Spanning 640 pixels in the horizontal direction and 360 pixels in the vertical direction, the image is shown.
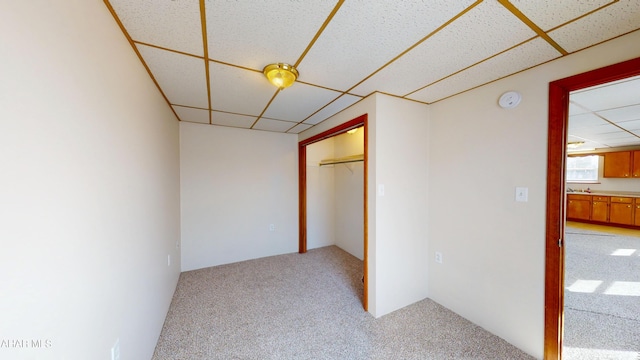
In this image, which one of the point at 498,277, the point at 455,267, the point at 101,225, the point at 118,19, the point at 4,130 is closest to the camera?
the point at 4,130

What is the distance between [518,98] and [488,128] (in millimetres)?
289

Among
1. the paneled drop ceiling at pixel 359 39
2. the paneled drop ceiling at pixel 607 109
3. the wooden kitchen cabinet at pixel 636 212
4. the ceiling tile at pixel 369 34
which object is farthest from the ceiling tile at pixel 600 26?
the wooden kitchen cabinet at pixel 636 212

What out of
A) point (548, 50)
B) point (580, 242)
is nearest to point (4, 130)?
point (548, 50)

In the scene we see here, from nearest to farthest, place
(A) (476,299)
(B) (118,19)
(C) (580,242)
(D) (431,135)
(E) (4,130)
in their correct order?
(E) (4,130), (B) (118,19), (A) (476,299), (D) (431,135), (C) (580,242)

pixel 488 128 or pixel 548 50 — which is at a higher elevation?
pixel 548 50

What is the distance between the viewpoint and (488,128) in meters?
1.91

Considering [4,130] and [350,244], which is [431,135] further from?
[4,130]

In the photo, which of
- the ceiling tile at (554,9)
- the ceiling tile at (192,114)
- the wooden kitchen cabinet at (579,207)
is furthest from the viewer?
the wooden kitchen cabinet at (579,207)

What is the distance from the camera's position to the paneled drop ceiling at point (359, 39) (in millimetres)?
1087

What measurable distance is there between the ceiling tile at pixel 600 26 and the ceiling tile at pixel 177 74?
91.7 inches

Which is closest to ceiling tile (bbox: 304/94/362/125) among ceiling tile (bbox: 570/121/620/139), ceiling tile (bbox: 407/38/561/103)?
ceiling tile (bbox: 407/38/561/103)

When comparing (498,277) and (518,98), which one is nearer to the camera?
(518,98)

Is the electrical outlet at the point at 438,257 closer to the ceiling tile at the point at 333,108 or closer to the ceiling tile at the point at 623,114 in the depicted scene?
the ceiling tile at the point at 333,108

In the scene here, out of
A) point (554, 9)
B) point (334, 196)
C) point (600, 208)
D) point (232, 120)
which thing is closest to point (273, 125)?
point (232, 120)
